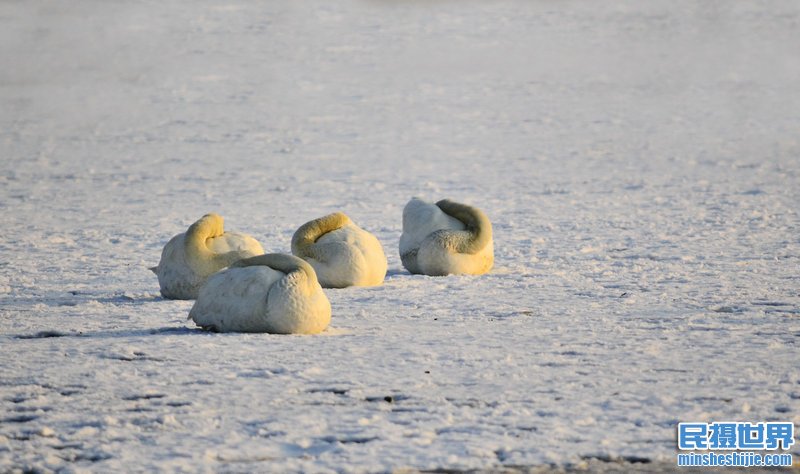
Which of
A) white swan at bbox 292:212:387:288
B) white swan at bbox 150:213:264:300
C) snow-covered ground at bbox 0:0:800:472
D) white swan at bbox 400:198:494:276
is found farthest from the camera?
white swan at bbox 400:198:494:276

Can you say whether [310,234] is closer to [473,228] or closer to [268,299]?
[473,228]

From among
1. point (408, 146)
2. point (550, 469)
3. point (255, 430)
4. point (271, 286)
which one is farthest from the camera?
point (408, 146)

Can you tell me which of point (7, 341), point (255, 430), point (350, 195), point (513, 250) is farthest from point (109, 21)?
point (255, 430)

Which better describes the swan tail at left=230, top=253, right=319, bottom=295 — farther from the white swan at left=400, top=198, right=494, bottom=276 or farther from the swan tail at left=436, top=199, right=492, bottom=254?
the swan tail at left=436, top=199, right=492, bottom=254

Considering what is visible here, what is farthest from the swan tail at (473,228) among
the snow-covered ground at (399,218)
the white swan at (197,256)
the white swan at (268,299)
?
the white swan at (268,299)

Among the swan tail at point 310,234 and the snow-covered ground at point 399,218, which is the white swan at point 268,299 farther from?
the swan tail at point 310,234

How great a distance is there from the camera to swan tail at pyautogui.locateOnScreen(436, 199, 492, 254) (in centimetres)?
1002

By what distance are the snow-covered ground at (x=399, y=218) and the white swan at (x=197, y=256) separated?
240 mm

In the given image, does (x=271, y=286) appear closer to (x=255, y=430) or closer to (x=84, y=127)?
(x=255, y=430)

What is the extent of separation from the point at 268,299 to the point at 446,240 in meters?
2.87

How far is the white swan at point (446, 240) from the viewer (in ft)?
32.7

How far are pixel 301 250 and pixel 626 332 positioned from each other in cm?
276

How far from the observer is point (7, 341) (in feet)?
24.3

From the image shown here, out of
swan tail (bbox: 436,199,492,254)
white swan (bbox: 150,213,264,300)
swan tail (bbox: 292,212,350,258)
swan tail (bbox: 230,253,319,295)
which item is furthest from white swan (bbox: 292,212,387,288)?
swan tail (bbox: 230,253,319,295)
